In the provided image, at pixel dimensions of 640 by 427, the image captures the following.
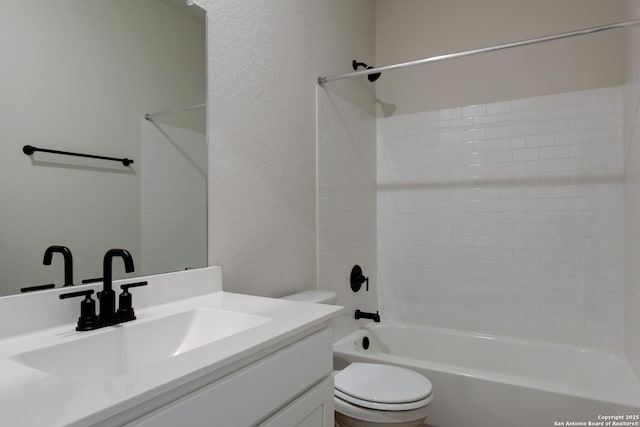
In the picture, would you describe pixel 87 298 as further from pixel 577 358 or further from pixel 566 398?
pixel 577 358

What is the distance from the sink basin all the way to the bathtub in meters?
1.10

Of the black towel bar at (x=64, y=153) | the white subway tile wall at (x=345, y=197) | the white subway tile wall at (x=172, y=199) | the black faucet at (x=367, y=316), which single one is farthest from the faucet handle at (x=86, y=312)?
the black faucet at (x=367, y=316)

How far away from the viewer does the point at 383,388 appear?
158 cm

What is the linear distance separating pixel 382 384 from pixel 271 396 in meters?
0.90

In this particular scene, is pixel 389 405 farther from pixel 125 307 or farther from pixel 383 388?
pixel 125 307

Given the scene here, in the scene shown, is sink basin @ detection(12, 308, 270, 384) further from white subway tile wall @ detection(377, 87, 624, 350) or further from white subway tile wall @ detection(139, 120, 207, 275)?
white subway tile wall @ detection(377, 87, 624, 350)

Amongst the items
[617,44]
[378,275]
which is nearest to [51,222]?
[378,275]

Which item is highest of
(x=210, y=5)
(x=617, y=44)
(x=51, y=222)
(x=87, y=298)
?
(x=617, y=44)

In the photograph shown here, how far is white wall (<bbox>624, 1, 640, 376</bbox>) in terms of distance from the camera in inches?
71.3

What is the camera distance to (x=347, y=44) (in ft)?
8.27

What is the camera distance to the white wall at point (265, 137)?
60.1 inches

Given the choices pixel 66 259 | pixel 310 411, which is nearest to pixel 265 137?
pixel 66 259

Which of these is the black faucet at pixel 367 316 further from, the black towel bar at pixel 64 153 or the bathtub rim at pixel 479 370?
the black towel bar at pixel 64 153

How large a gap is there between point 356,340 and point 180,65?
70.2 inches
